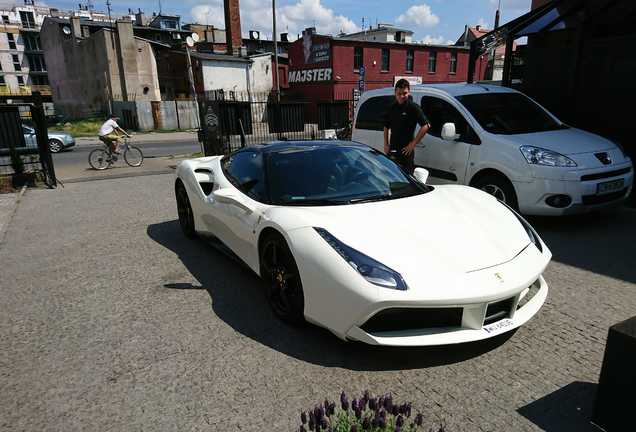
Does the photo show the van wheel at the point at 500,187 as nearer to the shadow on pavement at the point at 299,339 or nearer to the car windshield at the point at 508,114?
the car windshield at the point at 508,114

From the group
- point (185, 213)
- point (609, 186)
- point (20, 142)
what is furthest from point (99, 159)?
point (609, 186)

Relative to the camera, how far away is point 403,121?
18.8 feet

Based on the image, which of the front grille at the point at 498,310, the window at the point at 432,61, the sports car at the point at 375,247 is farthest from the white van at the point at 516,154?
the window at the point at 432,61

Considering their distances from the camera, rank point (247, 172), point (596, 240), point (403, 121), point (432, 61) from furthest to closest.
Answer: point (432, 61)
point (403, 121)
point (596, 240)
point (247, 172)

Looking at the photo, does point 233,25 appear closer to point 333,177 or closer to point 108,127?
point 108,127

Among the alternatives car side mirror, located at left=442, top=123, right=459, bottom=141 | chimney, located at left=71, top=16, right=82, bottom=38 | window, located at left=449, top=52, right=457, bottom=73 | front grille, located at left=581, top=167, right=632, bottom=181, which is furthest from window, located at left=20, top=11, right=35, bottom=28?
front grille, located at left=581, top=167, right=632, bottom=181

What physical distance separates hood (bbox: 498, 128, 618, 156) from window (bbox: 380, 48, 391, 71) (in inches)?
1161

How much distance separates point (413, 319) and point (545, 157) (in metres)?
3.59

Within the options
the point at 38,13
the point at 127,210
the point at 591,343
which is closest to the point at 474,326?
the point at 591,343

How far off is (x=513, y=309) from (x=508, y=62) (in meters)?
8.30

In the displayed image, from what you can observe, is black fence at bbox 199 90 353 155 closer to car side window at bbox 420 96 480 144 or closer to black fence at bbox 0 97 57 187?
car side window at bbox 420 96 480 144

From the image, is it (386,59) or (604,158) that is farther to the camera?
(386,59)

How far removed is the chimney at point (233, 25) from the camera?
1481 inches

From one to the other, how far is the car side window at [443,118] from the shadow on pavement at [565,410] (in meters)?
3.82
